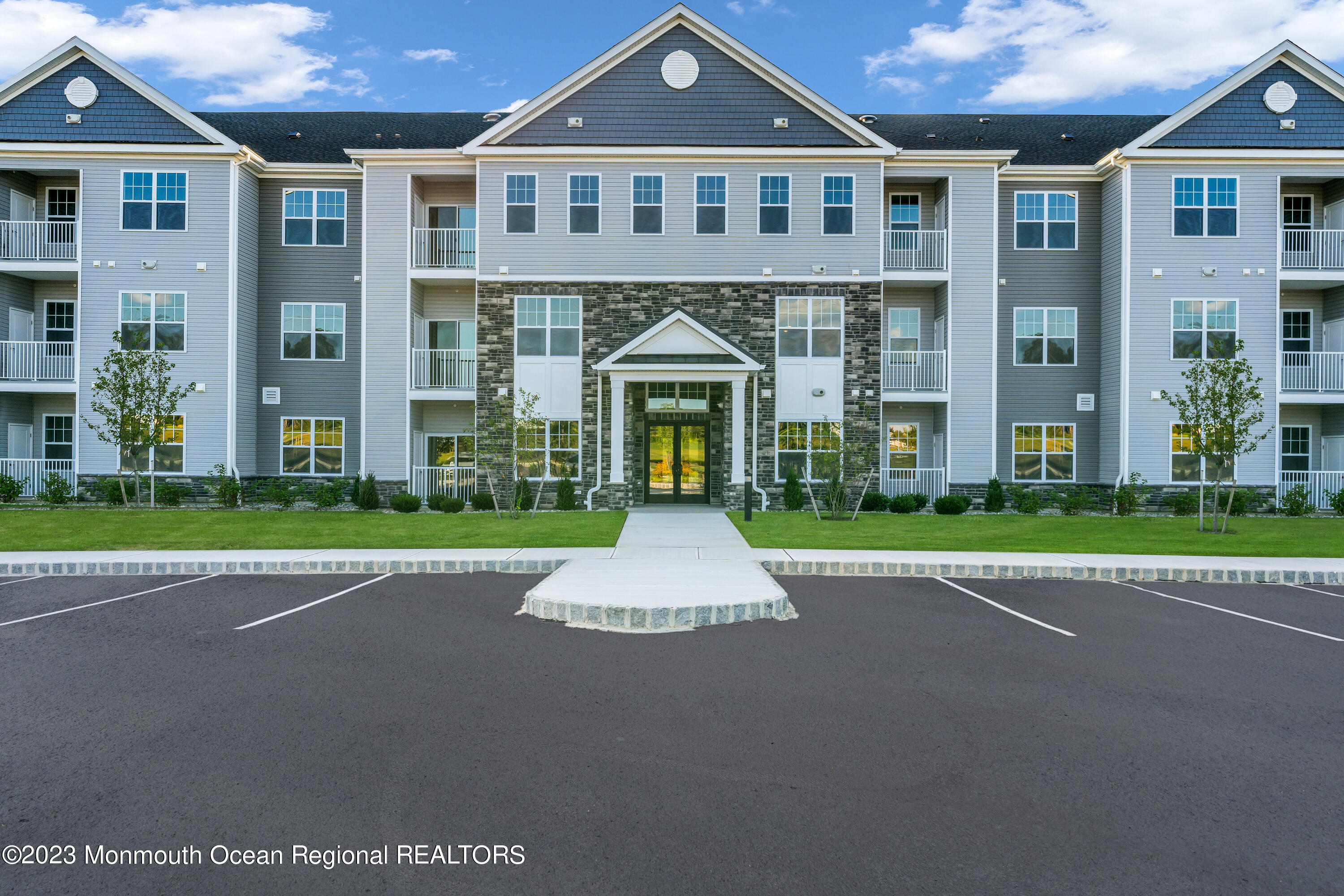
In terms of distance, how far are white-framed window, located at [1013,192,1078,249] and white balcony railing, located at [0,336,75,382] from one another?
29.0m

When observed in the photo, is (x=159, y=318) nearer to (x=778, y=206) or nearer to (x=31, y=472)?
(x=31, y=472)

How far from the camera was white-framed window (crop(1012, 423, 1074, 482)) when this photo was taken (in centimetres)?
2370

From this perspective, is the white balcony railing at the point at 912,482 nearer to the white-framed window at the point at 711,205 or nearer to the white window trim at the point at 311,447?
the white-framed window at the point at 711,205

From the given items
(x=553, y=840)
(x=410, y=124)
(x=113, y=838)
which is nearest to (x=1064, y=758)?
(x=553, y=840)

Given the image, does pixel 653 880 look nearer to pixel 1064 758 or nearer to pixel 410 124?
pixel 1064 758

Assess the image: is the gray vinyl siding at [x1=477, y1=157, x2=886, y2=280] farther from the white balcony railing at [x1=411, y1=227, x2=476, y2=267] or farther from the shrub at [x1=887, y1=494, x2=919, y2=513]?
the shrub at [x1=887, y1=494, x2=919, y2=513]

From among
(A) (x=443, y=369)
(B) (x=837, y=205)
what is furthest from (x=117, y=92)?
(B) (x=837, y=205)

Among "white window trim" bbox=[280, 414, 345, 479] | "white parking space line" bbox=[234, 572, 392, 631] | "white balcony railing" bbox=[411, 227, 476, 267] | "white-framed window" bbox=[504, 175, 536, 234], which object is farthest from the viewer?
"white window trim" bbox=[280, 414, 345, 479]

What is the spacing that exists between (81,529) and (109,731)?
43.4ft

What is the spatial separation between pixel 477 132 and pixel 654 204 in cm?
866

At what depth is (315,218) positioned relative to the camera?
23.6 m

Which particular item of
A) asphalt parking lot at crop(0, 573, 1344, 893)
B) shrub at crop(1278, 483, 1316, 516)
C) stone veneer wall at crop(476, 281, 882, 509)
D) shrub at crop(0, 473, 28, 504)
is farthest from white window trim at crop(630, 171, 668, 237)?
shrub at crop(1278, 483, 1316, 516)

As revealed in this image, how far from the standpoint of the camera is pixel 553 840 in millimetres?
3646

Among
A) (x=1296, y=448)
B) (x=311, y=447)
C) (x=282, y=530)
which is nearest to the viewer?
(x=282, y=530)
